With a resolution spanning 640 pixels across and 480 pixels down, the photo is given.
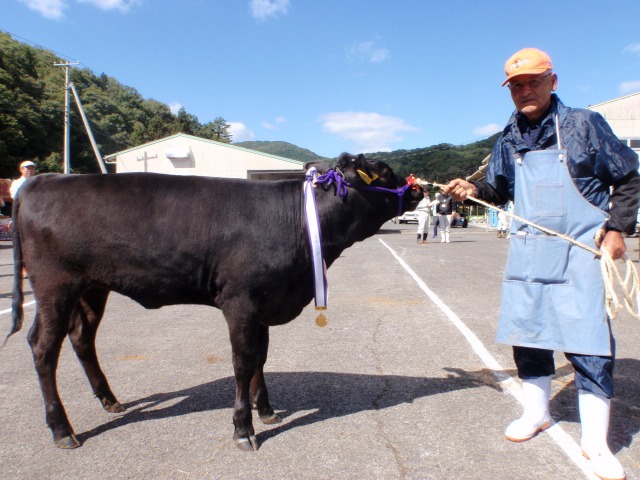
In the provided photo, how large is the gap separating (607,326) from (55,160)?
4544cm

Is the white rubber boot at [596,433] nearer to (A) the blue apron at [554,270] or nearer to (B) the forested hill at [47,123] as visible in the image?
(A) the blue apron at [554,270]

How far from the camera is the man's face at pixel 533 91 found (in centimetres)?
292

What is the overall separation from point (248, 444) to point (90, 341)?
4.72 ft

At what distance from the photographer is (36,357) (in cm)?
314

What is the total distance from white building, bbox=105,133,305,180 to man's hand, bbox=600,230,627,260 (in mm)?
28840

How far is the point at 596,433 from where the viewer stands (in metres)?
2.73

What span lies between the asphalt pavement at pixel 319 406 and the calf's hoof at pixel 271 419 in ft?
0.17

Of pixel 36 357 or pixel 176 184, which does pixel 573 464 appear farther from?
pixel 36 357

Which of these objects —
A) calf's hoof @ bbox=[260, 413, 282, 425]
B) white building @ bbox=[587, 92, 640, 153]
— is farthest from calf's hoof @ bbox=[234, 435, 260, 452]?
white building @ bbox=[587, 92, 640, 153]

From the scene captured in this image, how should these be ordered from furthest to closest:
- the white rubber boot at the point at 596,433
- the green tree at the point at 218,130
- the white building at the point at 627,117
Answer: the green tree at the point at 218,130
the white building at the point at 627,117
the white rubber boot at the point at 596,433

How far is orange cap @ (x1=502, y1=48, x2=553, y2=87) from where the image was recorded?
285 cm

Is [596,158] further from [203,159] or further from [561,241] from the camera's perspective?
[203,159]

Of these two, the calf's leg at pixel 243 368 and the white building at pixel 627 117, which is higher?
the white building at pixel 627 117

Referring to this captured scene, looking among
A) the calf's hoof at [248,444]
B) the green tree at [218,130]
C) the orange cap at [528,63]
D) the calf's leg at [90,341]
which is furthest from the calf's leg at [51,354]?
the green tree at [218,130]
